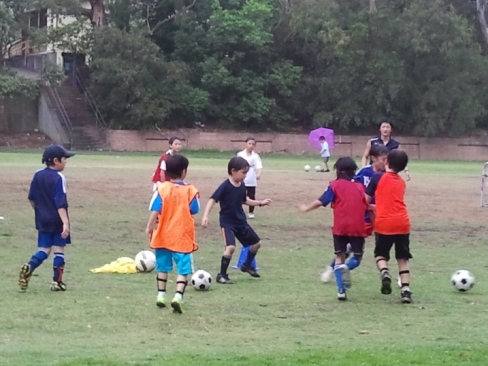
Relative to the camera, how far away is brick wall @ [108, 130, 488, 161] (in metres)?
55.2

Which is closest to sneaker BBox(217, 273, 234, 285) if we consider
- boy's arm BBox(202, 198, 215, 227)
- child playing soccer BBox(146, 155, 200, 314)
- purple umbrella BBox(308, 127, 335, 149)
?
boy's arm BBox(202, 198, 215, 227)

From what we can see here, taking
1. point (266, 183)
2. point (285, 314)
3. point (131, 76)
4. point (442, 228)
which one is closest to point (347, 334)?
point (285, 314)

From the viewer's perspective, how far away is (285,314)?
8.52 m

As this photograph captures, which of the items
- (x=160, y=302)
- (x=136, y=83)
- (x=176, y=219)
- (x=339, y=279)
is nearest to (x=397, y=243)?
(x=339, y=279)

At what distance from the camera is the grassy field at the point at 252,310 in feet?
22.1

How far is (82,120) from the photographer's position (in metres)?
56.0

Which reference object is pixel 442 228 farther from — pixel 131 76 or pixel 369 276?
pixel 131 76

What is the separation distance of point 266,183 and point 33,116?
104 feet

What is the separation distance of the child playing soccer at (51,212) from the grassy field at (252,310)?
268 mm

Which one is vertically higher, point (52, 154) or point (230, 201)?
point (52, 154)

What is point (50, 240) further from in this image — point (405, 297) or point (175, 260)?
point (405, 297)

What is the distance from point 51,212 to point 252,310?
2432mm

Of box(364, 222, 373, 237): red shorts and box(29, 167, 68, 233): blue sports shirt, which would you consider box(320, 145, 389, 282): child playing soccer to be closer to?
box(364, 222, 373, 237): red shorts

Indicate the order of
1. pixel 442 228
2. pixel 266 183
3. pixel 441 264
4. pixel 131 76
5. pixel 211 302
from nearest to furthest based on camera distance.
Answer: pixel 211 302 → pixel 441 264 → pixel 442 228 → pixel 266 183 → pixel 131 76
